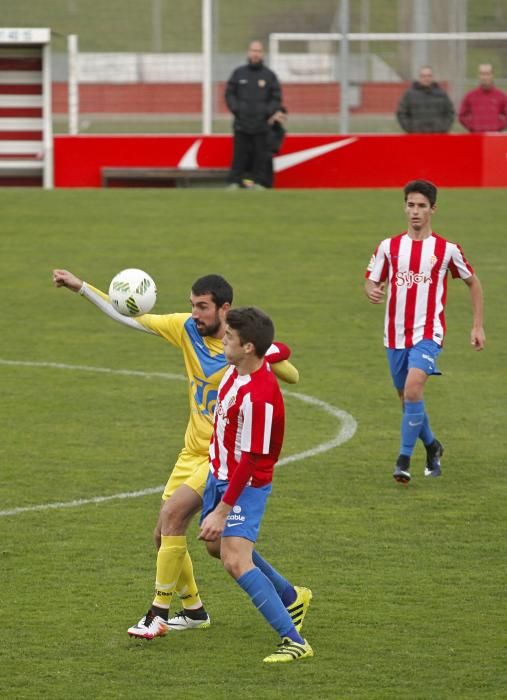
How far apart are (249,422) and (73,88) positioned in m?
19.6

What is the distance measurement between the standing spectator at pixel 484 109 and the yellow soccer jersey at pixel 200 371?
17897mm

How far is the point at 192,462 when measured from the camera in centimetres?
745

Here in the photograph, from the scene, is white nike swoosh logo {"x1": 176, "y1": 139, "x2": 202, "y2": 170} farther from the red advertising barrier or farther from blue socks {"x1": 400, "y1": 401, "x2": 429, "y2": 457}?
blue socks {"x1": 400, "y1": 401, "x2": 429, "y2": 457}

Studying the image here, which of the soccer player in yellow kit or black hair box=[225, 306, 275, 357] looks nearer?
black hair box=[225, 306, 275, 357]

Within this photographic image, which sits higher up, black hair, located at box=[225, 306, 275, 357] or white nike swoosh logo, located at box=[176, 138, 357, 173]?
white nike swoosh logo, located at box=[176, 138, 357, 173]

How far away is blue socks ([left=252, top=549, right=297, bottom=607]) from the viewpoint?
23.6 ft

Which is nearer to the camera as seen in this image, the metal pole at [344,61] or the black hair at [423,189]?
the black hair at [423,189]

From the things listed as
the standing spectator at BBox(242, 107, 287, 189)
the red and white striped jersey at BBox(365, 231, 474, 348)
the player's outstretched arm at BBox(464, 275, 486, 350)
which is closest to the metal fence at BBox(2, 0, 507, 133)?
the standing spectator at BBox(242, 107, 287, 189)

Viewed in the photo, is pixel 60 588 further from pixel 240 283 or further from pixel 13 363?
pixel 240 283

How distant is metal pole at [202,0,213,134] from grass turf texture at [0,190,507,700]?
3186 mm

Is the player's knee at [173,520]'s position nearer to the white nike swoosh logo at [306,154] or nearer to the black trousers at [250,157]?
→ the black trousers at [250,157]

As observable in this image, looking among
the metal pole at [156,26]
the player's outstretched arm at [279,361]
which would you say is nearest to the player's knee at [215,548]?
the player's outstretched arm at [279,361]

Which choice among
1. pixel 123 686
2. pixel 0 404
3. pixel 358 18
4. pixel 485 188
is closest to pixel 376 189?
pixel 485 188

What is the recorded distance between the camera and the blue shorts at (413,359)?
10734mm
